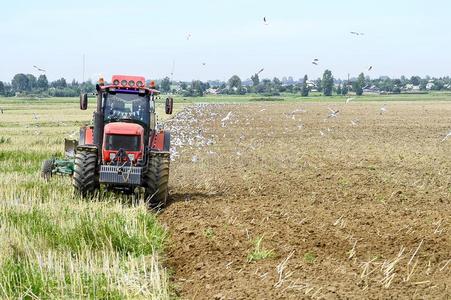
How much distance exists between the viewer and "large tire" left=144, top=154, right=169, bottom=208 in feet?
48.9

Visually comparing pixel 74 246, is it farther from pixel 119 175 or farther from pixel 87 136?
pixel 87 136

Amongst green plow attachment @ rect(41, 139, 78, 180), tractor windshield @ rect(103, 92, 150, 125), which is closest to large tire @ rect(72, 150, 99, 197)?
tractor windshield @ rect(103, 92, 150, 125)

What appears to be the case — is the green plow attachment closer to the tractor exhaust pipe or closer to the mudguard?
the mudguard

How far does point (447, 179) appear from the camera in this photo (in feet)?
61.9

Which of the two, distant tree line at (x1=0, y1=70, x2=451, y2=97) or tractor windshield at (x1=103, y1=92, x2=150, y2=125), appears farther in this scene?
distant tree line at (x1=0, y1=70, x2=451, y2=97)

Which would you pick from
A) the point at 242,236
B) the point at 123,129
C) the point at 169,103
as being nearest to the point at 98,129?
the point at 123,129

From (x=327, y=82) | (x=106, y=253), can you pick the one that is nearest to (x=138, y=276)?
(x=106, y=253)

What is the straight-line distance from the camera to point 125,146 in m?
15.2

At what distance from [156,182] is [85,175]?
4.46 feet

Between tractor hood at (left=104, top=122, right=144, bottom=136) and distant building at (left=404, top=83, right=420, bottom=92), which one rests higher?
tractor hood at (left=104, top=122, right=144, bottom=136)

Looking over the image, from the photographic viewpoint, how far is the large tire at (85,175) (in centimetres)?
1481

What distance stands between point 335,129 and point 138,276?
36362 mm

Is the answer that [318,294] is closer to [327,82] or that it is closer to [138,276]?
[138,276]

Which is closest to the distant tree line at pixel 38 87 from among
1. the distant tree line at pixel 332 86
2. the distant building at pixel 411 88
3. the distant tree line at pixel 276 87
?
the distant tree line at pixel 276 87
